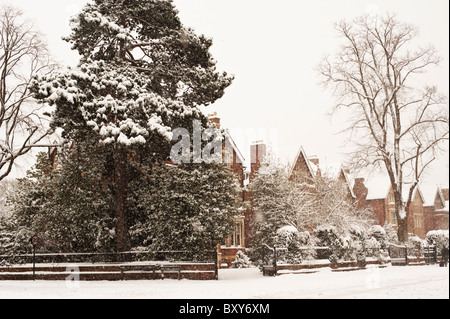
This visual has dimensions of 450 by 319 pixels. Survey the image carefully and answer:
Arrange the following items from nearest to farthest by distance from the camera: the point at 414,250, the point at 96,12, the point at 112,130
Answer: the point at 112,130 → the point at 96,12 → the point at 414,250

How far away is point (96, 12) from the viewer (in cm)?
2083

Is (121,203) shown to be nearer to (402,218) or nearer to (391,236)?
(402,218)

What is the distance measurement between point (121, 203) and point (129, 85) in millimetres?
5347

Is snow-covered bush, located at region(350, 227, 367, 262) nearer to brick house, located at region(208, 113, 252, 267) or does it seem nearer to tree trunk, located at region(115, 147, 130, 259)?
brick house, located at region(208, 113, 252, 267)

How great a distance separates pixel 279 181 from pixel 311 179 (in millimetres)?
6315

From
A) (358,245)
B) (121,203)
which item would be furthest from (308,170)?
(121,203)

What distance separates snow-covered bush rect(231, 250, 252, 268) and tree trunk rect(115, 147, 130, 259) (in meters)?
11.2

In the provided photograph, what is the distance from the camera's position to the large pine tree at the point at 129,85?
1945 cm

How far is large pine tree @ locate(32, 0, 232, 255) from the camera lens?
→ 63.8 ft

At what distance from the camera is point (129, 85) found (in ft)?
66.5

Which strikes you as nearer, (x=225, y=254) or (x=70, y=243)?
(x=70, y=243)
